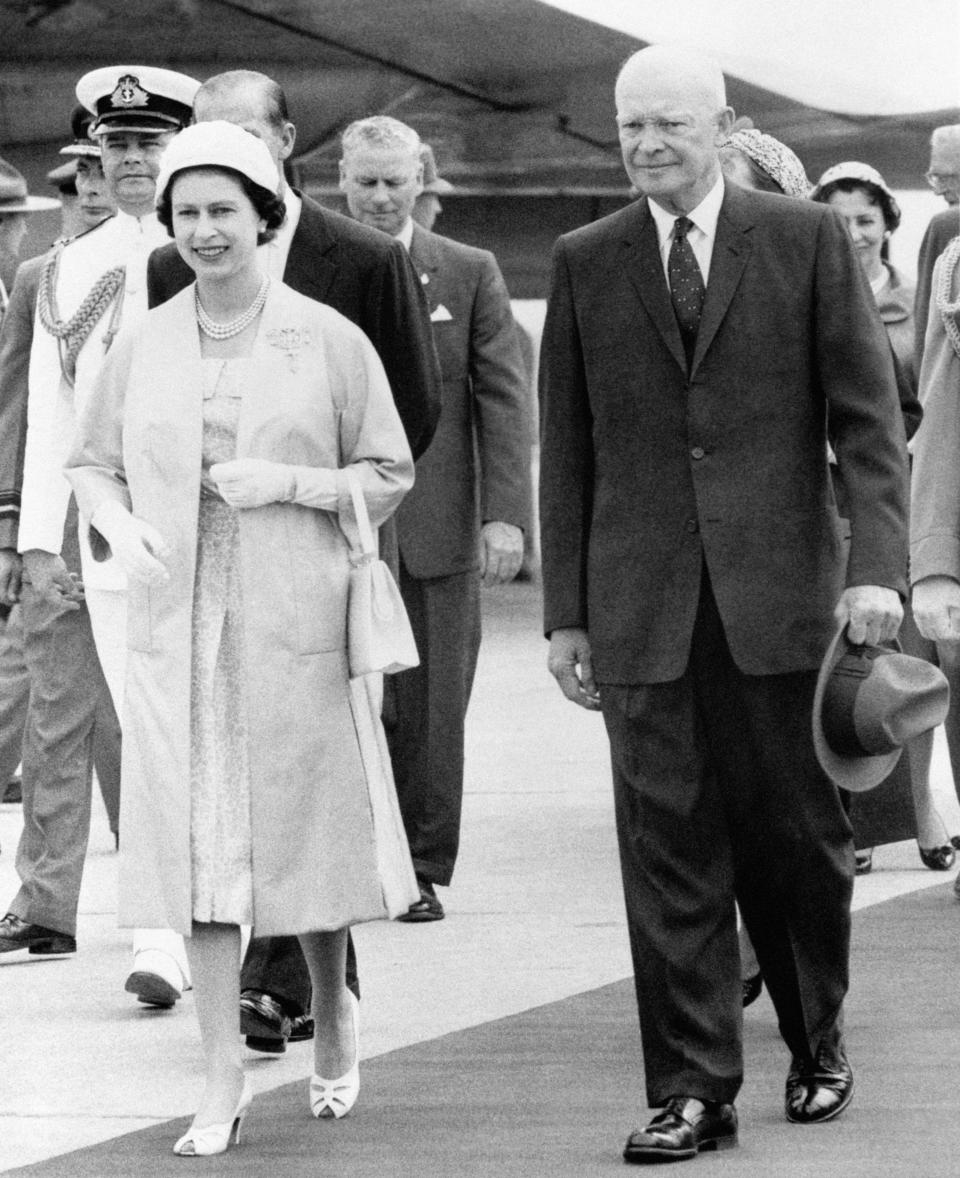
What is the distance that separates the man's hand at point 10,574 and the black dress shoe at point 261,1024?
137cm

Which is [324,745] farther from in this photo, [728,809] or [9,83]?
[9,83]

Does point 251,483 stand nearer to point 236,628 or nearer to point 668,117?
point 236,628

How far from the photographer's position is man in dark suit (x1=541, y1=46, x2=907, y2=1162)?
4602 millimetres

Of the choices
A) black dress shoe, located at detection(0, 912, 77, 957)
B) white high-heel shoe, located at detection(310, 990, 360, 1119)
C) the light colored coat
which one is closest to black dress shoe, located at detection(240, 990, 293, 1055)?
white high-heel shoe, located at detection(310, 990, 360, 1119)

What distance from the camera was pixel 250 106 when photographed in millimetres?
5359

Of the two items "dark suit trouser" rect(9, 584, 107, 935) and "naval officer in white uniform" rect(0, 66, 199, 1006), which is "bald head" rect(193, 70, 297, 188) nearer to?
"naval officer in white uniform" rect(0, 66, 199, 1006)

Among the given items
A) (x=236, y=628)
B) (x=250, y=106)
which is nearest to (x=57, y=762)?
(x=250, y=106)

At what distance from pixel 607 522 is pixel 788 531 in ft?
1.03

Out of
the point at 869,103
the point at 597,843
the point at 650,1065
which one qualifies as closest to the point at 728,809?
the point at 650,1065

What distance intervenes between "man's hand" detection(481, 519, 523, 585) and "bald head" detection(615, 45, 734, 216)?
8.61 feet

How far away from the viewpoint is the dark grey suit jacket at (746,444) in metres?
4.60

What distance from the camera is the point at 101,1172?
14.8ft

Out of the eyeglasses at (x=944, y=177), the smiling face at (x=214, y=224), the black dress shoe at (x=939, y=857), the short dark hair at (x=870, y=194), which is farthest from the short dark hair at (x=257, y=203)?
the eyeglasses at (x=944, y=177)

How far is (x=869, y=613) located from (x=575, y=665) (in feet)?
1.82
